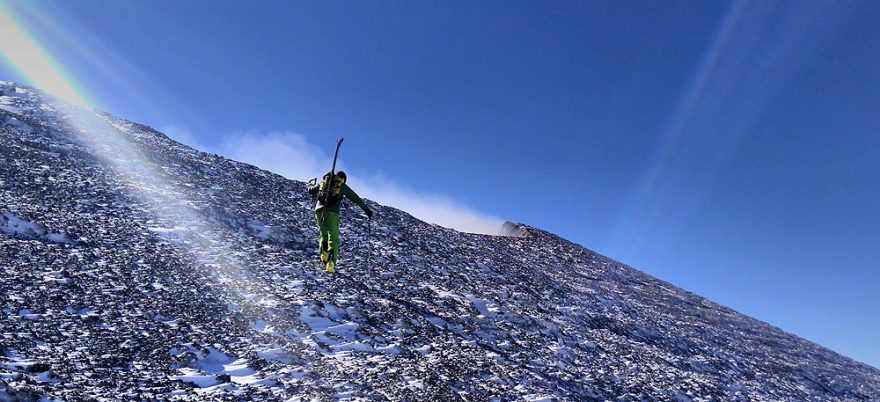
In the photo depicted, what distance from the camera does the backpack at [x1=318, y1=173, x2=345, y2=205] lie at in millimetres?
15469

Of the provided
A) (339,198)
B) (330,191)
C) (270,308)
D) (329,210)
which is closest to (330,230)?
(329,210)

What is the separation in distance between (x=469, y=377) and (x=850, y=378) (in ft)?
81.1

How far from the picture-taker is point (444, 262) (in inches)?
789

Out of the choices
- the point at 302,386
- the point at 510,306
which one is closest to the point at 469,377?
the point at 302,386

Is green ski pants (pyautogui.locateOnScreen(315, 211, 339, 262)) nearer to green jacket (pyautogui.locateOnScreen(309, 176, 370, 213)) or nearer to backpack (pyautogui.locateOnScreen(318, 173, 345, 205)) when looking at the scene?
green jacket (pyautogui.locateOnScreen(309, 176, 370, 213))

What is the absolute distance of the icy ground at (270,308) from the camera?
28.0 feet

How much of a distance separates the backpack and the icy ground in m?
2.14

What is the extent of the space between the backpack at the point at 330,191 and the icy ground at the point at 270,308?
2140 millimetres

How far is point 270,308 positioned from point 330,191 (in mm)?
4931

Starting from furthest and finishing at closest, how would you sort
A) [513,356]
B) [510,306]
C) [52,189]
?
1. [510,306]
2. [52,189]
3. [513,356]

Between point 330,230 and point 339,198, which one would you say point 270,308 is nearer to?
point 330,230

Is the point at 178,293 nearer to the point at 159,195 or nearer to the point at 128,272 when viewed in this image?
the point at 128,272

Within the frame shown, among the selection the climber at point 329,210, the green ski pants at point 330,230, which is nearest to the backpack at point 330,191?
the climber at point 329,210

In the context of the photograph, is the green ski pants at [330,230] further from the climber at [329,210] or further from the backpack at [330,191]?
the backpack at [330,191]
